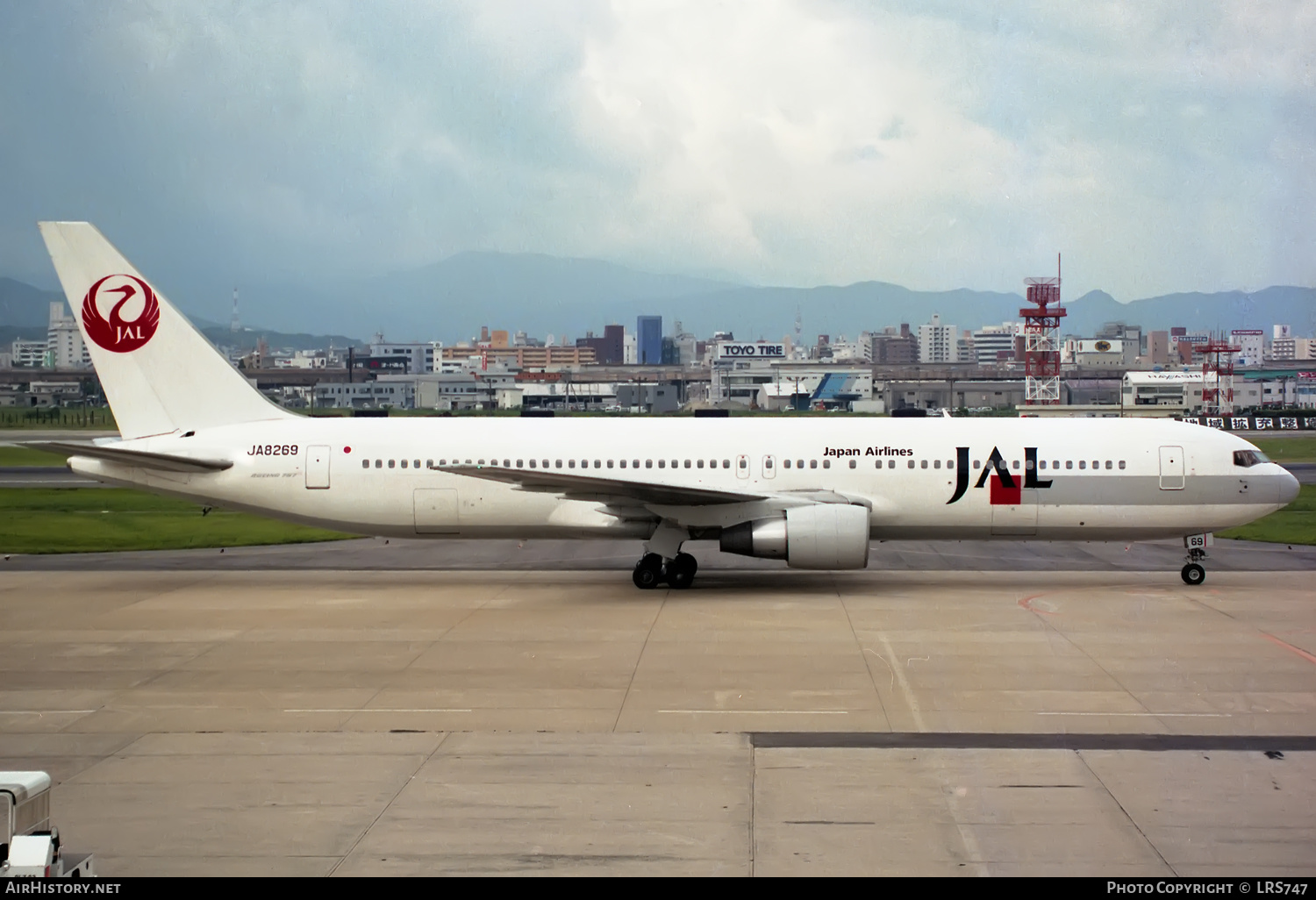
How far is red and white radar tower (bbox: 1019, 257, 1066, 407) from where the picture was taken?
80.2 meters

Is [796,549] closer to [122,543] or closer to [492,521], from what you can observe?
[492,521]

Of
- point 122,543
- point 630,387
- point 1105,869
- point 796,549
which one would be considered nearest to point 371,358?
point 630,387

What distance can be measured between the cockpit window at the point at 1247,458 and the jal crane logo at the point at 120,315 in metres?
22.2

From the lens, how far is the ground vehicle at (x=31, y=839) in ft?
20.7

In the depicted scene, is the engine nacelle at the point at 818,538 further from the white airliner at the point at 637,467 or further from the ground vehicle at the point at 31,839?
the ground vehicle at the point at 31,839

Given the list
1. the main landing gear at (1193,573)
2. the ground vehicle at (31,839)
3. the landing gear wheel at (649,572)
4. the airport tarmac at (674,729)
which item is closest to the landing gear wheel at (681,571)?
the landing gear wheel at (649,572)

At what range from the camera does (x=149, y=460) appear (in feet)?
75.6

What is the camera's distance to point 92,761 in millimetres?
11984

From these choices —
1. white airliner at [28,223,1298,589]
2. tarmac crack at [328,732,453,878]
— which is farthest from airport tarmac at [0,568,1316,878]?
white airliner at [28,223,1298,589]

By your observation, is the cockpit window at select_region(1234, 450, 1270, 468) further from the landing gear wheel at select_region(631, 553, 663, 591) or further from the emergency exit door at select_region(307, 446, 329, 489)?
the emergency exit door at select_region(307, 446, 329, 489)

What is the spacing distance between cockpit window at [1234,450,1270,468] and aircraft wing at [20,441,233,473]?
20.4 metres

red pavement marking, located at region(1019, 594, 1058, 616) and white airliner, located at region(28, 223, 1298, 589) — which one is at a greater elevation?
white airliner, located at region(28, 223, 1298, 589)

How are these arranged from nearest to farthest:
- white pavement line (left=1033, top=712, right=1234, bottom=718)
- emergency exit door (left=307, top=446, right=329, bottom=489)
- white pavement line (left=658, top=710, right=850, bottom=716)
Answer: white pavement line (left=1033, top=712, right=1234, bottom=718), white pavement line (left=658, top=710, right=850, bottom=716), emergency exit door (left=307, top=446, right=329, bottom=489)

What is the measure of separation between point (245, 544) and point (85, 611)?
10001 mm
